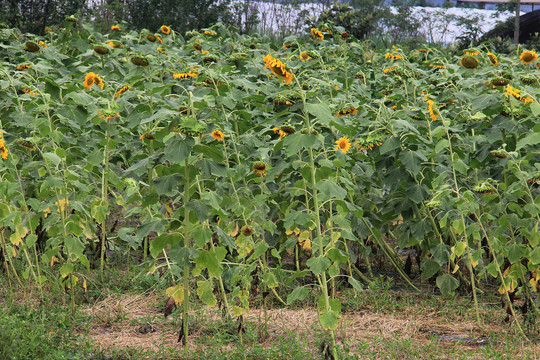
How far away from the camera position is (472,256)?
10.8ft

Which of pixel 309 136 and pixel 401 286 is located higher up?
pixel 309 136

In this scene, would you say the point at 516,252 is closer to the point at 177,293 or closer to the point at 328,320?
the point at 328,320

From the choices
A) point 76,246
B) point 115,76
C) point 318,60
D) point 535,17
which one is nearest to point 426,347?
point 76,246

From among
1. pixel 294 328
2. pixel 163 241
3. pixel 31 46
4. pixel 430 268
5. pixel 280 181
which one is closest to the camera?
pixel 163 241

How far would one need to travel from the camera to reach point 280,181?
3670 mm

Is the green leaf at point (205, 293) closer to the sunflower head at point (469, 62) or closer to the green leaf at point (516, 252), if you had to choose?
the green leaf at point (516, 252)

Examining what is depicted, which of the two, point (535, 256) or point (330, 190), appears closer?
point (330, 190)

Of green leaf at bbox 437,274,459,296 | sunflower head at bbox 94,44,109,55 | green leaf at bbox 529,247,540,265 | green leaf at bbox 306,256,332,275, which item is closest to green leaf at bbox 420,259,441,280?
green leaf at bbox 437,274,459,296

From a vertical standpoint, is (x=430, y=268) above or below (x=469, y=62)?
below

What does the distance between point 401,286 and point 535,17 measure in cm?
1628

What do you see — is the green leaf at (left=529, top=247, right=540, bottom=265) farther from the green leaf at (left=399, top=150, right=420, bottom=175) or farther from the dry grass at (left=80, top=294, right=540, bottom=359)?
the green leaf at (left=399, top=150, right=420, bottom=175)

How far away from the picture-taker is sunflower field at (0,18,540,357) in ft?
9.32

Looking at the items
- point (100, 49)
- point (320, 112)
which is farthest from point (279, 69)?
point (100, 49)

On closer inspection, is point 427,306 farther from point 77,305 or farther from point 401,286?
point 77,305
